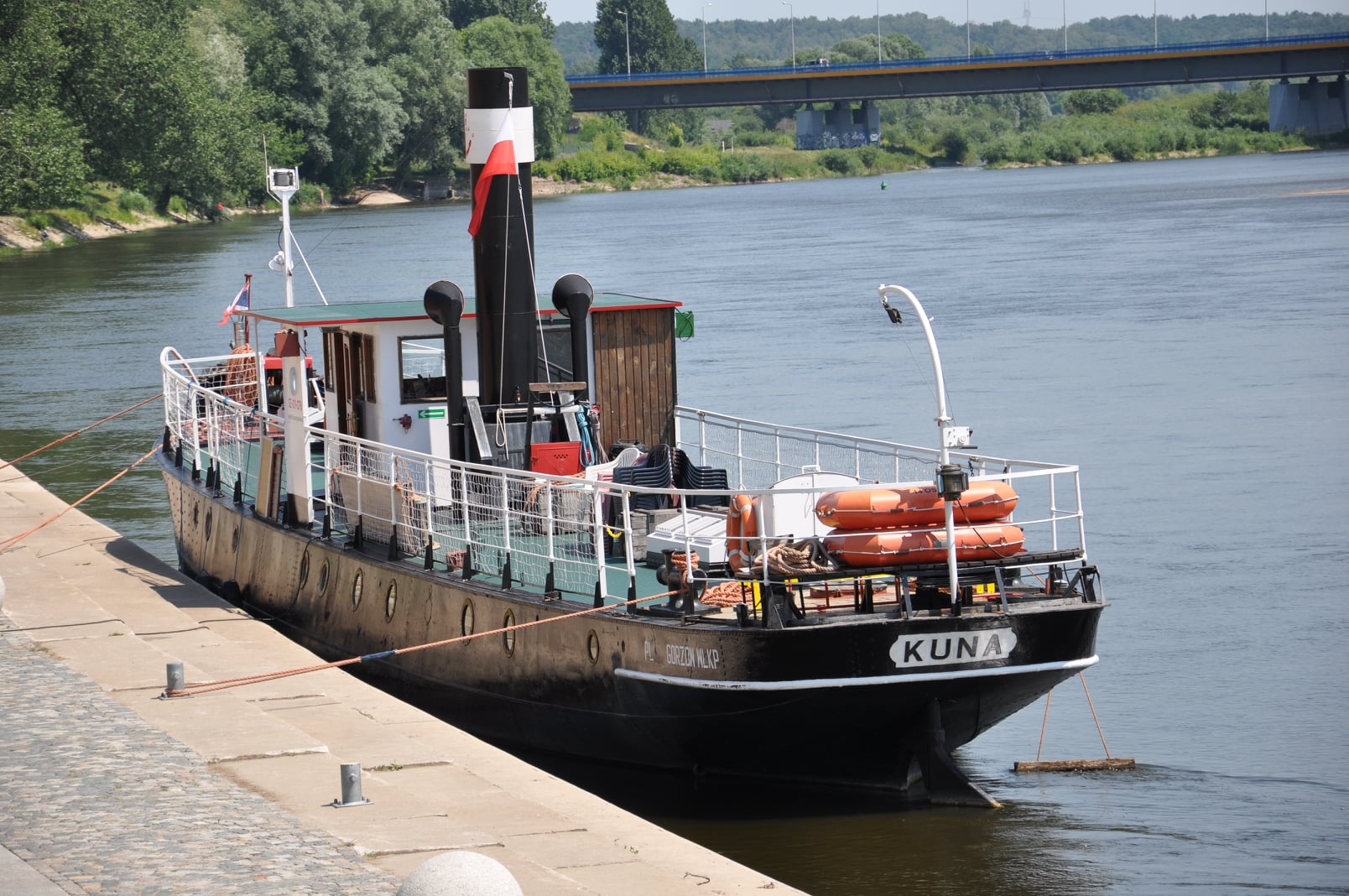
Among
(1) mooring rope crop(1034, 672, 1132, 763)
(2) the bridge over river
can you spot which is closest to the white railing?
(1) mooring rope crop(1034, 672, 1132, 763)

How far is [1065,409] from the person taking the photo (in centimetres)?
3147

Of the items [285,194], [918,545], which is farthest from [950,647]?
[285,194]

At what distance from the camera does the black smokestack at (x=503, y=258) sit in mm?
15508

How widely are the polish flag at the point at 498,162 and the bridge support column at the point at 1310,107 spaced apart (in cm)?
12163

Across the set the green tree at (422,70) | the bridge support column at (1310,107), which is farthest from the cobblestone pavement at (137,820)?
the bridge support column at (1310,107)

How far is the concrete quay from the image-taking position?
888cm

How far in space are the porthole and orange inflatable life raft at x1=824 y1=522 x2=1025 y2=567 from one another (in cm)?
288

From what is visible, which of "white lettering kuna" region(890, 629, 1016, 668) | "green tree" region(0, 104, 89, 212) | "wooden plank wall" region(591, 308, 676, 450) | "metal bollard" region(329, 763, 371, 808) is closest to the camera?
"metal bollard" region(329, 763, 371, 808)

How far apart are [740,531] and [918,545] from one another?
133 centimetres

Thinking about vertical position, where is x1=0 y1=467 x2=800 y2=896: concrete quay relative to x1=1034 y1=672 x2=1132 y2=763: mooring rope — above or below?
above

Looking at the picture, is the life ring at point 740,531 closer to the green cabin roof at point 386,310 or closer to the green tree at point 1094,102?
the green cabin roof at point 386,310

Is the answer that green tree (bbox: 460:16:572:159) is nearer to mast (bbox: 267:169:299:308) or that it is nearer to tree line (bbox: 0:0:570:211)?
tree line (bbox: 0:0:570:211)

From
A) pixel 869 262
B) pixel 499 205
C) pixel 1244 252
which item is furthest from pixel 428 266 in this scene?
pixel 499 205

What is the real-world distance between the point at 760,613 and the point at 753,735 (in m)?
1.10
